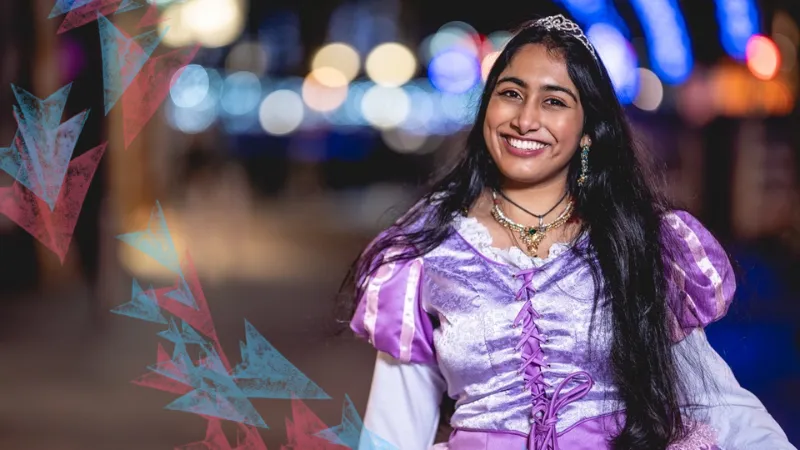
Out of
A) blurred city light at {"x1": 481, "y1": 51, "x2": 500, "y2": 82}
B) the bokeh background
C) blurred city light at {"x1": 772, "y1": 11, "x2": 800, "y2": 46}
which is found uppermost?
blurred city light at {"x1": 772, "y1": 11, "x2": 800, "y2": 46}

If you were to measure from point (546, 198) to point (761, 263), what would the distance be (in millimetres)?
9562

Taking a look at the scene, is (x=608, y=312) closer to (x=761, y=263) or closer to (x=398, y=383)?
(x=398, y=383)

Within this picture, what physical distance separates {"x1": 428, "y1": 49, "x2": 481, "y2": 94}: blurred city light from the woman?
4201cm

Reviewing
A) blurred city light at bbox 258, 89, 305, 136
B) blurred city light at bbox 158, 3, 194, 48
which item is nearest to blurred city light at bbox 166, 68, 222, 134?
blurred city light at bbox 258, 89, 305, 136

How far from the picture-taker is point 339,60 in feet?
143

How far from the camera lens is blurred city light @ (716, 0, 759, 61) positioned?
36.6 feet

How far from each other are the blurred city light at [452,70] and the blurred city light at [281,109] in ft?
25.8

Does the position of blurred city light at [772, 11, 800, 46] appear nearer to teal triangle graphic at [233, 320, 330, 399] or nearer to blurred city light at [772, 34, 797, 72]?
blurred city light at [772, 34, 797, 72]

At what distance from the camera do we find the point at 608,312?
2299mm

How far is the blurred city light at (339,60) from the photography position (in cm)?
4016

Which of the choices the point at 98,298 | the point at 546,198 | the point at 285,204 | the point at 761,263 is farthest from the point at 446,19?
the point at 546,198

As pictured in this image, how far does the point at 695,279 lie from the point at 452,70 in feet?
144

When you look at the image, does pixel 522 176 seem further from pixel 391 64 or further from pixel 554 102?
pixel 391 64

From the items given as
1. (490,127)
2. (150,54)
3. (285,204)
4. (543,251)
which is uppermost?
(150,54)
